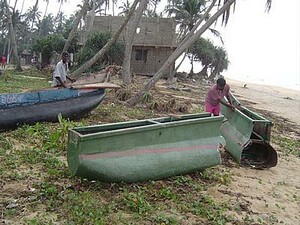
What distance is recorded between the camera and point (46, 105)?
A: 786 centimetres

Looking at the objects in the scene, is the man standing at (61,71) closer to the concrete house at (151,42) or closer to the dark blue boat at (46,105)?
the dark blue boat at (46,105)

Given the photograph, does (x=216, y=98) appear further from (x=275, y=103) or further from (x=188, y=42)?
(x=275, y=103)

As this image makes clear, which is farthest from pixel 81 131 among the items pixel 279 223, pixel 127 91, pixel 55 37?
pixel 55 37

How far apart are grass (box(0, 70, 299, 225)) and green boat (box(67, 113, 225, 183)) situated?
7.3 inches

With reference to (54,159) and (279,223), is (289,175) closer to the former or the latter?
(279,223)

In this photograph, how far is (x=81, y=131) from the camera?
4953 millimetres

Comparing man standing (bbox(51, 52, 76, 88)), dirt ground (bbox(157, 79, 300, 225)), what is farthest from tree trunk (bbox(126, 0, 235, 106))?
dirt ground (bbox(157, 79, 300, 225))

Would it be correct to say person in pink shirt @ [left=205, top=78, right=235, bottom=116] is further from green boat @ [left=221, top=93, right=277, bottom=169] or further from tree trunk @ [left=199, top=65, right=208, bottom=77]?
tree trunk @ [left=199, top=65, right=208, bottom=77]

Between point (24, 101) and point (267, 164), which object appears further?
point (24, 101)

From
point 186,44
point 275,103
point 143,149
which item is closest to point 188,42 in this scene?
point 186,44

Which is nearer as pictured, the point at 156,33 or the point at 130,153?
the point at 130,153

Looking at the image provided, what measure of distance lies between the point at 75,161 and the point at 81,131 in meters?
0.53

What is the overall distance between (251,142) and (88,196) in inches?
144

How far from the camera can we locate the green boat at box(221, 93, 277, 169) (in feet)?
23.1
